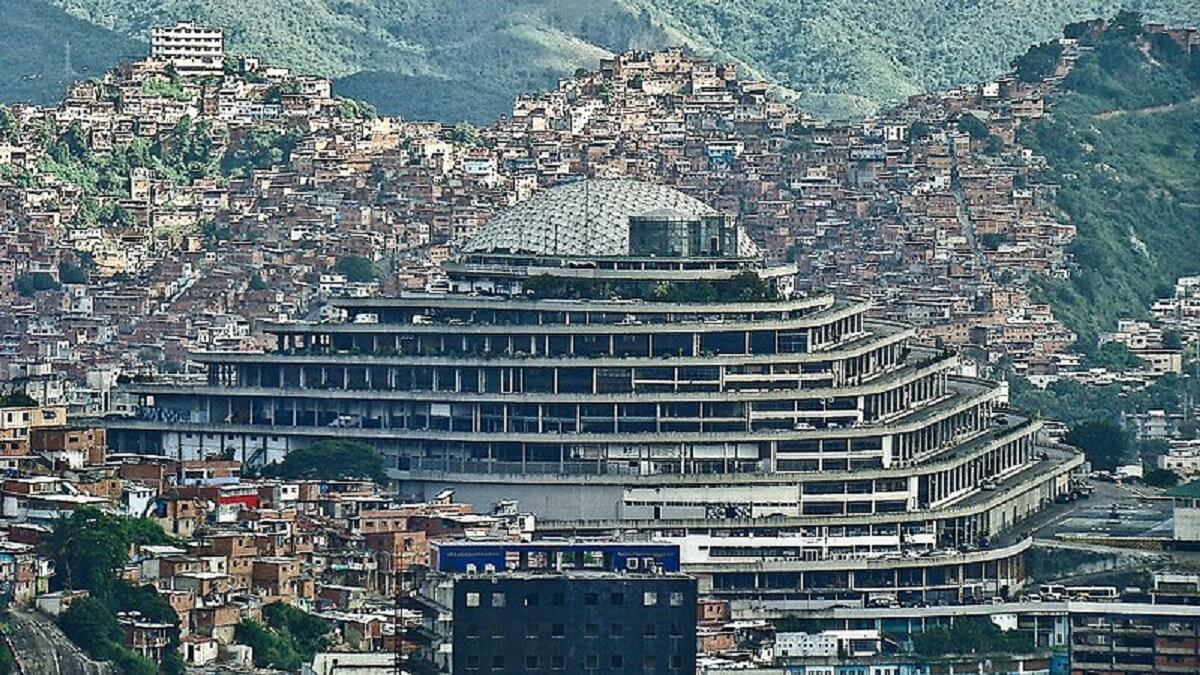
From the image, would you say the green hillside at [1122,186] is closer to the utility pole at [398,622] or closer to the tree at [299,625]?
the utility pole at [398,622]

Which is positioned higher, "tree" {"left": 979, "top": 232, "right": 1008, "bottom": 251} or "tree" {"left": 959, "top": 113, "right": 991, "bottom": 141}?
"tree" {"left": 959, "top": 113, "right": 991, "bottom": 141}

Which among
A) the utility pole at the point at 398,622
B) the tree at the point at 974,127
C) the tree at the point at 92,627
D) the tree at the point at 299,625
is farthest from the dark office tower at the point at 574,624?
the tree at the point at 974,127

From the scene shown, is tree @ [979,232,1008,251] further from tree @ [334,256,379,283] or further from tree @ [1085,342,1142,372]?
tree @ [334,256,379,283]

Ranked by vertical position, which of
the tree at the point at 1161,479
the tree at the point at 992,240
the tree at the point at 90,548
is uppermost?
the tree at the point at 992,240

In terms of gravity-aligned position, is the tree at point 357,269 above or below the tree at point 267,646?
above

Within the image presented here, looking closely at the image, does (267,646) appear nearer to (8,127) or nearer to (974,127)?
(974,127)

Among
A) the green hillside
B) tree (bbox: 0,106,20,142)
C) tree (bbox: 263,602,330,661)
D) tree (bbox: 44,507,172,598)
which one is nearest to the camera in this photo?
tree (bbox: 263,602,330,661)

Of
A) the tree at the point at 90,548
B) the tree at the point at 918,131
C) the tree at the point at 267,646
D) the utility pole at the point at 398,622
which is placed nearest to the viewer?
the utility pole at the point at 398,622

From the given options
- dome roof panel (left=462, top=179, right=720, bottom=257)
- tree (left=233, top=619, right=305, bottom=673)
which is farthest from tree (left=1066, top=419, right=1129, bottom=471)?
tree (left=233, top=619, right=305, bottom=673)
